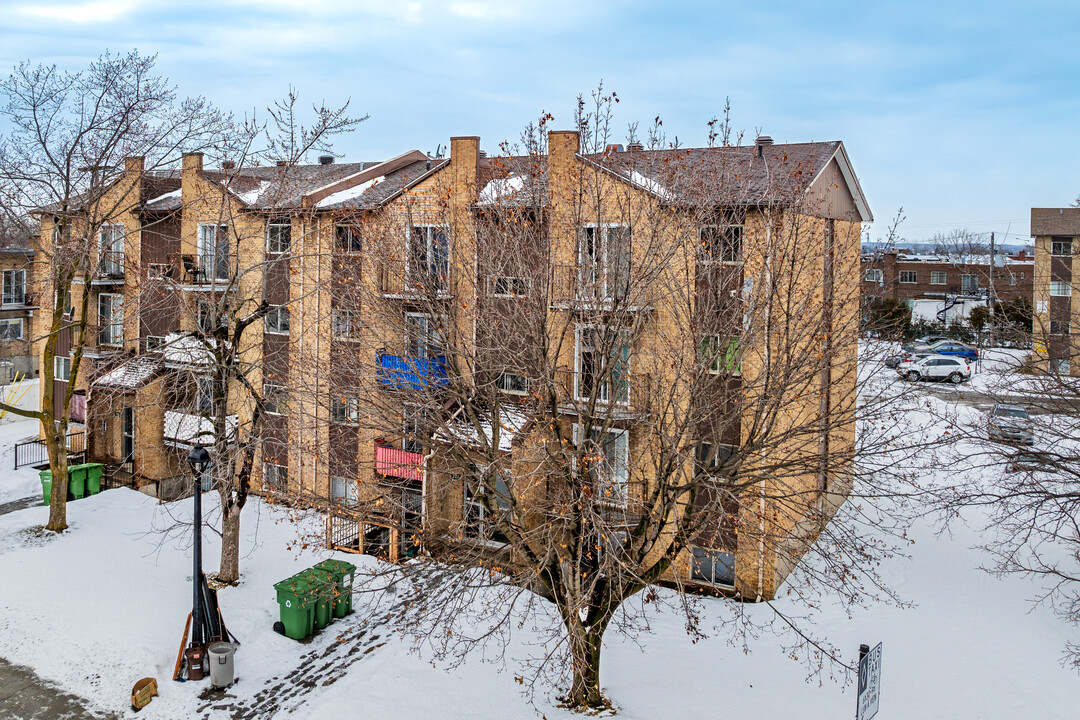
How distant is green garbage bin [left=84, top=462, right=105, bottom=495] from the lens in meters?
21.1

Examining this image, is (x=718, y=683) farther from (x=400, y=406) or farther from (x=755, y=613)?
(x=400, y=406)

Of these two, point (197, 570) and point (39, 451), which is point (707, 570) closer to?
point (197, 570)

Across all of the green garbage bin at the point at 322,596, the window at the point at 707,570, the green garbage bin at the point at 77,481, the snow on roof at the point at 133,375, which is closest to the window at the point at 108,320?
the snow on roof at the point at 133,375

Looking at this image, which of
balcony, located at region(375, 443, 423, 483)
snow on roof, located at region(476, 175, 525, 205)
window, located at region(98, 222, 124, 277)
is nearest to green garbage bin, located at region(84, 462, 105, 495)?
window, located at region(98, 222, 124, 277)

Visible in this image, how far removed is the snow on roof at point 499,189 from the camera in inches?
559

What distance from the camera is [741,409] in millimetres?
10227

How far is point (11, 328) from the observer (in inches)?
1537

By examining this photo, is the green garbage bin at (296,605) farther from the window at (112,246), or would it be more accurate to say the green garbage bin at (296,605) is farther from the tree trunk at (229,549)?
the window at (112,246)

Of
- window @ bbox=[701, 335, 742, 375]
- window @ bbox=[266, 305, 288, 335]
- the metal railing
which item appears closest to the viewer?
window @ bbox=[701, 335, 742, 375]

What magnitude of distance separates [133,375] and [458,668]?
14.7 metres

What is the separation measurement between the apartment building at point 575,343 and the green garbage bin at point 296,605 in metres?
1.97

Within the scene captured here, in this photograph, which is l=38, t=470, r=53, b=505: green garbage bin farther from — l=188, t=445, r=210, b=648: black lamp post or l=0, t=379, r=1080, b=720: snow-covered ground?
l=188, t=445, r=210, b=648: black lamp post

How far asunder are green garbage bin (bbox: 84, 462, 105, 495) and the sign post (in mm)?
20656

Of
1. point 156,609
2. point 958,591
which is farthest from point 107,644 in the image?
point 958,591
